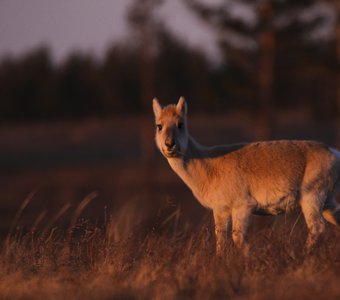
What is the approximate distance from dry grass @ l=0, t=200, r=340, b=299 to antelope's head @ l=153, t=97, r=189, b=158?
127 cm

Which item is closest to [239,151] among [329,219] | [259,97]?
[329,219]

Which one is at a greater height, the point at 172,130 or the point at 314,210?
the point at 172,130

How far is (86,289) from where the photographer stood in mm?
7539

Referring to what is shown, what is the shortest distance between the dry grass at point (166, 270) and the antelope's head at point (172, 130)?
1271mm

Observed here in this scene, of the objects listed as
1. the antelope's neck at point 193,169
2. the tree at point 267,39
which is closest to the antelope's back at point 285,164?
the antelope's neck at point 193,169

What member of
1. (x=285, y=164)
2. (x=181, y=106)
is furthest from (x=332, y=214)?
(x=181, y=106)

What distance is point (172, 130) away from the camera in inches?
408

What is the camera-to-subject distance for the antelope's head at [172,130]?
10.2m

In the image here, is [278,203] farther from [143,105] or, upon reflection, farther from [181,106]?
[143,105]

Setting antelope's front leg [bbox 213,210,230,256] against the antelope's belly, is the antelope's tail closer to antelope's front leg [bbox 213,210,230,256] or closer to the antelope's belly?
the antelope's belly

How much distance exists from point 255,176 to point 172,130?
1358mm

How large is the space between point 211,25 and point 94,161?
788 inches

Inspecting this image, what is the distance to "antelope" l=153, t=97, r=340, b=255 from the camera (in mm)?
10016

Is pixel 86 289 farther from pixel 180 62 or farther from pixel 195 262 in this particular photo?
pixel 180 62
